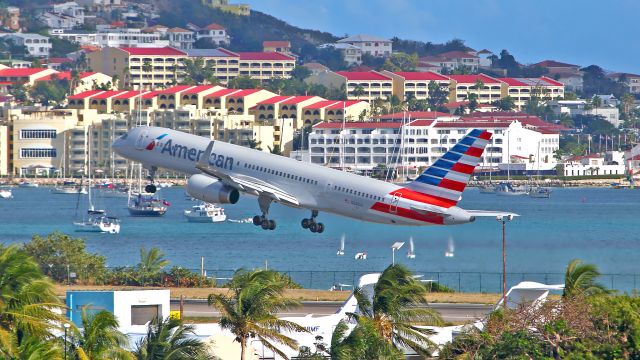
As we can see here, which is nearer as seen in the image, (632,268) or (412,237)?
(632,268)

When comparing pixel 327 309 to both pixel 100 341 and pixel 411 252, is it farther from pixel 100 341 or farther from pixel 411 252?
pixel 411 252

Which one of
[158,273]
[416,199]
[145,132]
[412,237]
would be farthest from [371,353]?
[412,237]

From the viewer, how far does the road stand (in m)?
98.4

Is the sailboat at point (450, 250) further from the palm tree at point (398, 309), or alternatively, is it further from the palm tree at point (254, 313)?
the palm tree at point (254, 313)

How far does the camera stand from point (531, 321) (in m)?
66.8

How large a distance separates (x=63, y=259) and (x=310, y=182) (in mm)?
34159

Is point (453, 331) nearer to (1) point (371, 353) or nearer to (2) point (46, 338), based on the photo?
(1) point (371, 353)

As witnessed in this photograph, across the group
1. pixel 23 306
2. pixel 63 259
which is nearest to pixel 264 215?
pixel 63 259

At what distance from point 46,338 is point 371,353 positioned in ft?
38.7

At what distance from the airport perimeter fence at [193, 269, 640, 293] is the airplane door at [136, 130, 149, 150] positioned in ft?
66.0

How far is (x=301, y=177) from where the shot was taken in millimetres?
101750

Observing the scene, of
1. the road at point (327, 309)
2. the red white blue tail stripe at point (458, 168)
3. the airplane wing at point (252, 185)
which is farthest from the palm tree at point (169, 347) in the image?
the airplane wing at point (252, 185)

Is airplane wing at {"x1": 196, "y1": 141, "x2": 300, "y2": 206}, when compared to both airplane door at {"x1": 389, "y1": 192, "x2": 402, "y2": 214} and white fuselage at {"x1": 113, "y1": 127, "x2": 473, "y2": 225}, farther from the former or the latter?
airplane door at {"x1": 389, "y1": 192, "x2": 402, "y2": 214}

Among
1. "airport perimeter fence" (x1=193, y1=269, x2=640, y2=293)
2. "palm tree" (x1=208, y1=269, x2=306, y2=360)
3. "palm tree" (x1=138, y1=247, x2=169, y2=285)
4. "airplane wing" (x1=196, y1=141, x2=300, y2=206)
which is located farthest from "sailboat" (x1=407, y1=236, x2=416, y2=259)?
"palm tree" (x1=208, y1=269, x2=306, y2=360)
